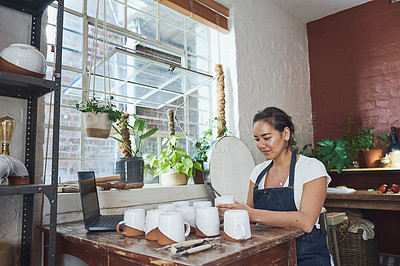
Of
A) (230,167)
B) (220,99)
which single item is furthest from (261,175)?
(220,99)

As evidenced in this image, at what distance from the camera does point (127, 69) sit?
7.88 feet

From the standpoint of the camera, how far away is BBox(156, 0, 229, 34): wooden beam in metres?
2.78

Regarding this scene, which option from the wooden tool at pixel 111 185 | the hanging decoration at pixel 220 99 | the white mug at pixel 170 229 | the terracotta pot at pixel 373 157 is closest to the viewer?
the white mug at pixel 170 229

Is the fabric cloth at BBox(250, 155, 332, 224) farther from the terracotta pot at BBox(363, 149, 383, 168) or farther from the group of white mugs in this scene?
the terracotta pot at BBox(363, 149, 383, 168)

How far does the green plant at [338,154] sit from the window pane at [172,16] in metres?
2.20

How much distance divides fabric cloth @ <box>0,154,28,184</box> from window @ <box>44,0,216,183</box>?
0.55m

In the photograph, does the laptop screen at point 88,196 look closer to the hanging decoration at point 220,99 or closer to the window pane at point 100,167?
the window pane at point 100,167

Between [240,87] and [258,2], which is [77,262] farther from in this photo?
[258,2]

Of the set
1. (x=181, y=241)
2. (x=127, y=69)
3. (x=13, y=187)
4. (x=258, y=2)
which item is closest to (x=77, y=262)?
(x=13, y=187)

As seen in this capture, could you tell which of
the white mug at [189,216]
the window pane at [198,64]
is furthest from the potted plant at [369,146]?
the white mug at [189,216]

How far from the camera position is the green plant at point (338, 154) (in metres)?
3.48

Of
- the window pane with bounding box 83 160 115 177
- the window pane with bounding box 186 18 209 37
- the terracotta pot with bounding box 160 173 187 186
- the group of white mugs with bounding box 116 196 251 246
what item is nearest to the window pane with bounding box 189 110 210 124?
the terracotta pot with bounding box 160 173 187 186

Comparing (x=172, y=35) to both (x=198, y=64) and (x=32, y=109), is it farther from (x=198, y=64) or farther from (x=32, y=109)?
(x=32, y=109)

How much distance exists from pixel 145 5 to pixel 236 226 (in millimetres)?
2404
